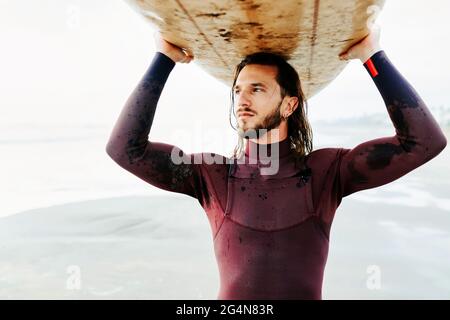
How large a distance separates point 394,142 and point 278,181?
1.44 ft

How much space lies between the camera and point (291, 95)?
1.69 metres

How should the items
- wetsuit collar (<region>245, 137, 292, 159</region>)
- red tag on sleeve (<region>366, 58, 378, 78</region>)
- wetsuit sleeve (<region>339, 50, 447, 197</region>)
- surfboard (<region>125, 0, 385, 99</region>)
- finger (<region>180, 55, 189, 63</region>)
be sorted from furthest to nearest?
finger (<region>180, 55, 189, 63</region>) → wetsuit collar (<region>245, 137, 292, 159</region>) → red tag on sleeve (<region>366, 58, 378, 78</region>) → wetsuit sleeve (<region>339, 50, 447, 197</region>) → surfboard (<region>125, 0, 385, 99</region>)

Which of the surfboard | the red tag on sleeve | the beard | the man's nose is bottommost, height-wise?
the beard

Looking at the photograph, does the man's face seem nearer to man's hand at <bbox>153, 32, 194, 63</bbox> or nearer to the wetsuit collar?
the wetsuit collar

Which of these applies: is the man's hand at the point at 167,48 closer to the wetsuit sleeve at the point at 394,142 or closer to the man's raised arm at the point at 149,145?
the man's raised arm at the point at 149,145

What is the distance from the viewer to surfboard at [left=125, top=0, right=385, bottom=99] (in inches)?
47.7

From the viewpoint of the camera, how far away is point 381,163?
140cm

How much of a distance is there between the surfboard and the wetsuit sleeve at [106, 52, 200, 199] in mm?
197

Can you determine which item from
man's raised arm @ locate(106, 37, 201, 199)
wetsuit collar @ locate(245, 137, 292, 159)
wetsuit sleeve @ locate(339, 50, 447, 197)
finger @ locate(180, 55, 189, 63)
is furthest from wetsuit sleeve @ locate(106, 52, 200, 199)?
wetsuit sleeve @ locate(339, 50, 447, 197)

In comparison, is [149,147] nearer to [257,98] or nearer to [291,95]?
[257,98]

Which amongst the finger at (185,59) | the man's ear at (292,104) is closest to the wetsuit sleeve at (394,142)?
the man's ear at (292,104)

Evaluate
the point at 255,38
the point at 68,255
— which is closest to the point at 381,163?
the point at 255,38

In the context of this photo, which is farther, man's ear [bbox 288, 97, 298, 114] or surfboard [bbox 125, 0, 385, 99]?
man's ear [bbox 288, 97, 298, 114]

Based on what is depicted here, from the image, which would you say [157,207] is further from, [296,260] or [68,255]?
[296,260]
